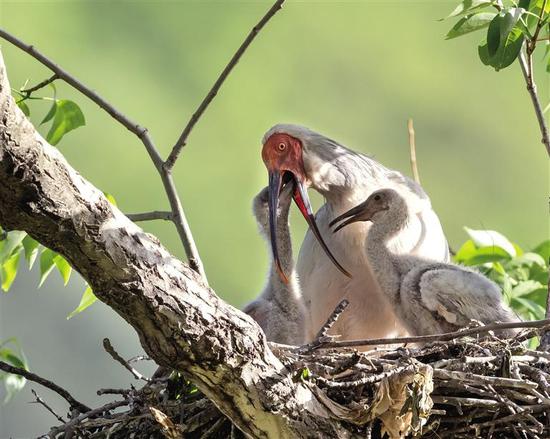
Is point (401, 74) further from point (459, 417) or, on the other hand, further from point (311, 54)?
point (459, 417)

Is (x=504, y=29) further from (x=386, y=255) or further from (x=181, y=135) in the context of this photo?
(x=386, y=255)

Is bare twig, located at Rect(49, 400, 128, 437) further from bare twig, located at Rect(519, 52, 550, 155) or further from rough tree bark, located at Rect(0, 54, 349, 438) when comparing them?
bare twig, located at Rect(519, 52, 550, 155)

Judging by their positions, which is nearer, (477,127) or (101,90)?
(101,90)

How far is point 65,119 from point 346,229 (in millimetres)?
1446

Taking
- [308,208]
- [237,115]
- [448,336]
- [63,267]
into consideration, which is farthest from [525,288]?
[237,115]

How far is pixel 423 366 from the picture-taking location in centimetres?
337

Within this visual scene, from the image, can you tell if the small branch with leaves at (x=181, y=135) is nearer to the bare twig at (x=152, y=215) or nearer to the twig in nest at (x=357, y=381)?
the bare twig at (x=152, y=215)

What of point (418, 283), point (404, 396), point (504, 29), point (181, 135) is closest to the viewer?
point (404, 396)

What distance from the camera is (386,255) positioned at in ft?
15.1

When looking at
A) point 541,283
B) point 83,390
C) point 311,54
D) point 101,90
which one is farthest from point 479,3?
point 311,54

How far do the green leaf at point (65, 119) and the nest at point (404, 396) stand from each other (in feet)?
3.05

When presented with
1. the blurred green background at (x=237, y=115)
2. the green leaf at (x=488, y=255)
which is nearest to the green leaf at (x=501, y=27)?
the green leaf at (x=488, y=255)

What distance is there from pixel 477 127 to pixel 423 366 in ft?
22.4

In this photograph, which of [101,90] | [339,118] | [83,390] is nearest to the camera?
[83,390]
